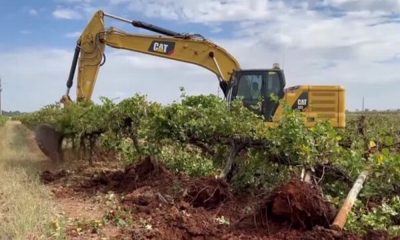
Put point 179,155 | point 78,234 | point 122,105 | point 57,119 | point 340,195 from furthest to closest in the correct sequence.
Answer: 1. point 57,119
2. point 122,105
3. point 179,155
4. point 340,195
5. point 78,234

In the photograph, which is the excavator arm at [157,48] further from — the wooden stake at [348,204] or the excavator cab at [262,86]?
the wooden stake at [348,204]

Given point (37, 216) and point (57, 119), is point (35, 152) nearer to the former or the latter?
point (57, 119)

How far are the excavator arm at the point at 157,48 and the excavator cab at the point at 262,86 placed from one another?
108 centimetres

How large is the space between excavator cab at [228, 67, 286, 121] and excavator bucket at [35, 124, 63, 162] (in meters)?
4.30

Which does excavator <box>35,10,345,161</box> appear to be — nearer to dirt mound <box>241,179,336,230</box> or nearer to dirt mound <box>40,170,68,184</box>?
dirt mound <box>40,170,68,184</box>

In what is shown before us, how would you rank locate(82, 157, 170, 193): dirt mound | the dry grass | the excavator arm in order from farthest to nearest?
1. the excavator arm
2. locate(82, 157, 170, 193): dirt mound
3. the dry grass

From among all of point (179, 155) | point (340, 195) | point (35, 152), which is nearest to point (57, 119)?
point (35, 152)

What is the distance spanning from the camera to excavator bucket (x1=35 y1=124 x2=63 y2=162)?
13102 mm

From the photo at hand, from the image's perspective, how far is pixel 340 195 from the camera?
7164mm

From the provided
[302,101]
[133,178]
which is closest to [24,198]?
[133,178]

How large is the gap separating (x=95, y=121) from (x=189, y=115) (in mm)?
3134

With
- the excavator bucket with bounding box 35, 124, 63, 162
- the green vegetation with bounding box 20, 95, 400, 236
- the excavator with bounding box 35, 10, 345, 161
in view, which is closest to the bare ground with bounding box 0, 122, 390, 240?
the green vegetation with bounding box 20, 95, 400, 236

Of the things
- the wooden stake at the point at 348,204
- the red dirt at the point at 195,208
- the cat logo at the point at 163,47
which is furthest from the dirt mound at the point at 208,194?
the cat logo at the point at 163,47

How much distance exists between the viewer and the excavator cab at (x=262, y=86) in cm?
1346
